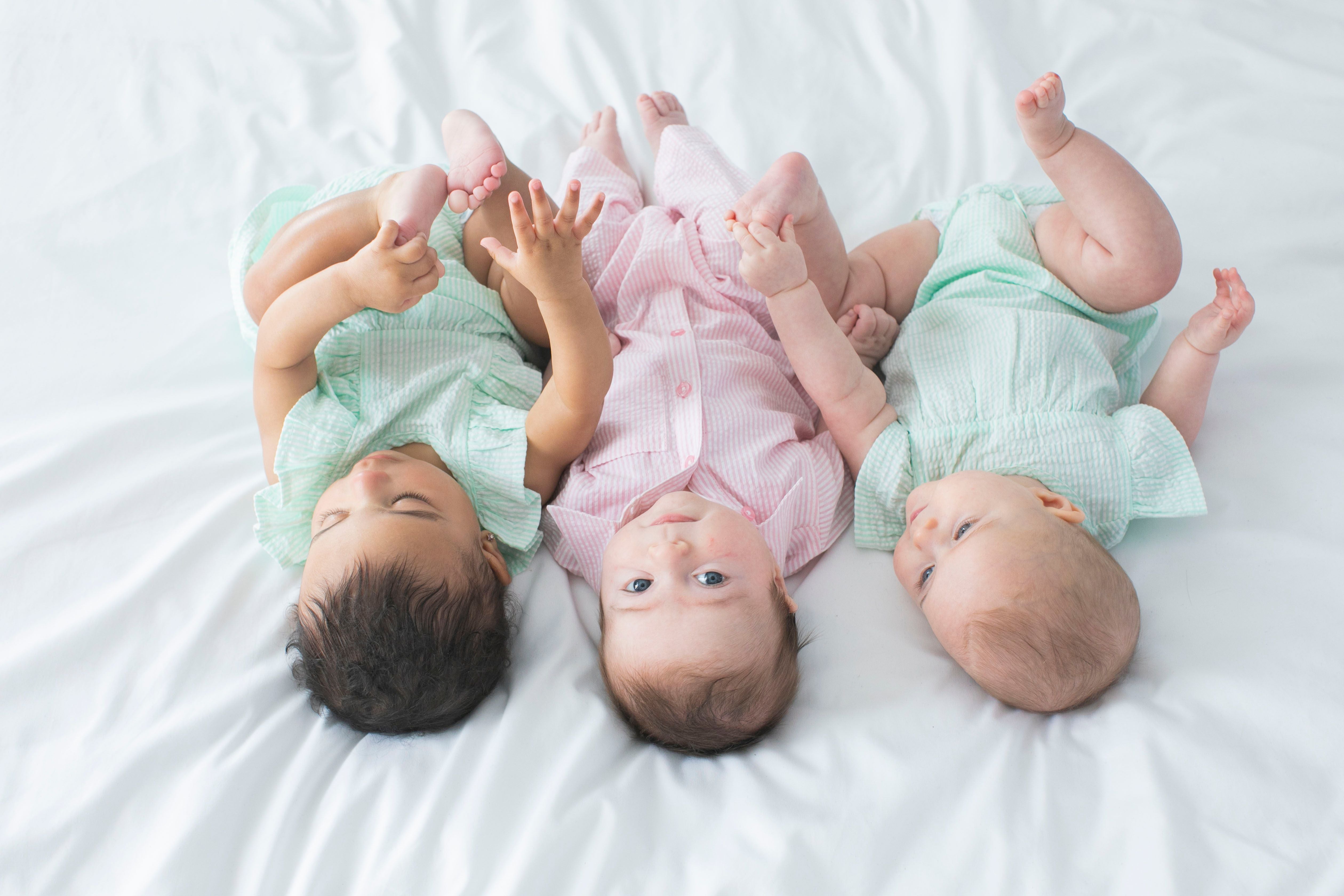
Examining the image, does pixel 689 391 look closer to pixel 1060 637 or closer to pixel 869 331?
pixel 869 331

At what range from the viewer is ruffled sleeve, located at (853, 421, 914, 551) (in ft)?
3.87

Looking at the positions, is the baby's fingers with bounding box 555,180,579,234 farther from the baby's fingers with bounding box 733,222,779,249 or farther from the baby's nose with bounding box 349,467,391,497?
the baby's nose with bounding box 349,467,391,497

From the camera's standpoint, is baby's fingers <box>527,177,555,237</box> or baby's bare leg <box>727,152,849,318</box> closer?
baby's fingers <box>527,177,555,237</box>

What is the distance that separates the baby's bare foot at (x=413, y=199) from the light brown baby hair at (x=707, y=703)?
2.01ft

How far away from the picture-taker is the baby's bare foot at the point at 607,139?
154cm

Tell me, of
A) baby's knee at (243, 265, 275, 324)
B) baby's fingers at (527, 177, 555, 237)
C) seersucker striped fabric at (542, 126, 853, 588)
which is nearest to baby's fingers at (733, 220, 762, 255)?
seersucker striped fabric at (542, 126, 853, 588)

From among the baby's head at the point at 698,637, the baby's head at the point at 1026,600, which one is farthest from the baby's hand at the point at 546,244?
the baby's head at the point at 1026,600

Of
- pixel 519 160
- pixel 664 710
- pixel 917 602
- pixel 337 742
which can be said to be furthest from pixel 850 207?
pixel 337 742

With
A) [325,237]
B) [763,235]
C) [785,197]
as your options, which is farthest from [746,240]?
[325,237]

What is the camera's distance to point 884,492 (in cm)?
118

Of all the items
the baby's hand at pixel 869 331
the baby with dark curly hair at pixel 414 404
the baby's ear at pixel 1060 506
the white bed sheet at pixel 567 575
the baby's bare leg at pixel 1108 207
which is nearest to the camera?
the white bed sheet at pixel 567 575

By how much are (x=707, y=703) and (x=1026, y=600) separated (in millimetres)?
358

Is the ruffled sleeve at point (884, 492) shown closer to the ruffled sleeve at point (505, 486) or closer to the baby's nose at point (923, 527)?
the baby's nose at point (923, 527)

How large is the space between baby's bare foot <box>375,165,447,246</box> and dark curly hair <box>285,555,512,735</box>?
0.43 m
